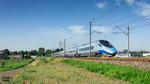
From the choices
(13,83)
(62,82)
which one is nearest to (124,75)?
(62,82)

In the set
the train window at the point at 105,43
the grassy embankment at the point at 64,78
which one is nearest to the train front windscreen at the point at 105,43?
the train window at the point at 105,43

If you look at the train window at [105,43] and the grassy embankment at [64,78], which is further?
the train window at [105,43]

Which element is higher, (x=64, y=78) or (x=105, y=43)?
(x=105, y=43)

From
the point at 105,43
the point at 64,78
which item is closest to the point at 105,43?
the point at 105,43

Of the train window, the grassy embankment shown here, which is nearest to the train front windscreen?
the train window

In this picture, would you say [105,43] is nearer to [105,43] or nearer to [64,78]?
[105,43]

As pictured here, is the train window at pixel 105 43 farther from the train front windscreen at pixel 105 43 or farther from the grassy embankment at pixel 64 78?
the grassy embankment at pixel 64 78

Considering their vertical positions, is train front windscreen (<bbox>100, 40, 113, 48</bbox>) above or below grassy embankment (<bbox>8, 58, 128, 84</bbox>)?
above

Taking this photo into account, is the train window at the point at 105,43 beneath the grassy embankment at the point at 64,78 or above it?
above

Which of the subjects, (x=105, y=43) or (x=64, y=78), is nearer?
(x=64, y=78)

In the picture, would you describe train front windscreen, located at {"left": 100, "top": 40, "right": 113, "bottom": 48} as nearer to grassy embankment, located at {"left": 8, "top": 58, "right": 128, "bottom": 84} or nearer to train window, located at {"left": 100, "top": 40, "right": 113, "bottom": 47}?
train window, located at {"left": 100, "top": 40, "right": 113, "bottom": 47}

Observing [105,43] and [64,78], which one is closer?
[64,78]

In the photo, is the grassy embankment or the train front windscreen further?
the train front windscreen

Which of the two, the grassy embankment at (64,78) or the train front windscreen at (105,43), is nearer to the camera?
the grassy embankment at (64,78)
